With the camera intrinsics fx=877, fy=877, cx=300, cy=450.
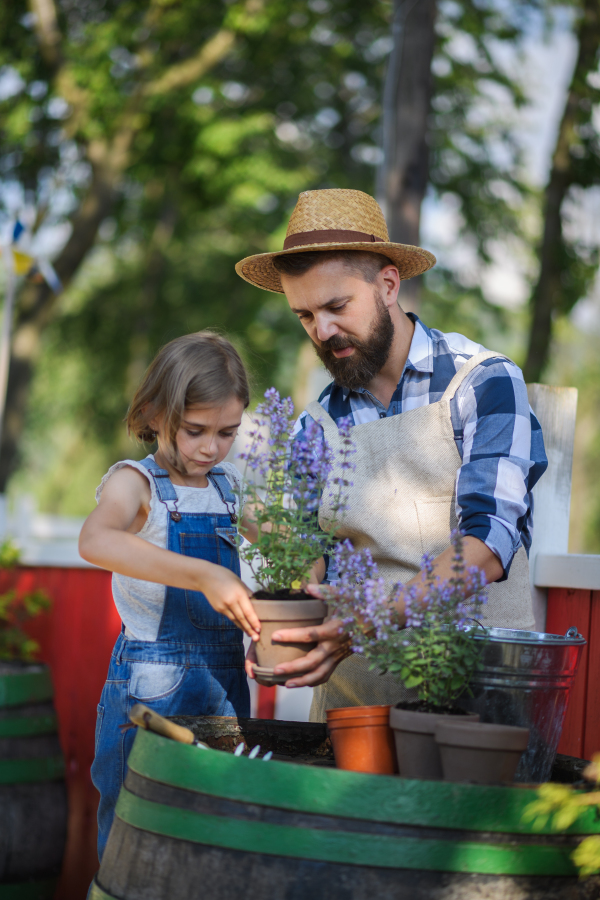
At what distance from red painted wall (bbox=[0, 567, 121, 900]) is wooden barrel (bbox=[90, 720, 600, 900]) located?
Result: 2.87 m

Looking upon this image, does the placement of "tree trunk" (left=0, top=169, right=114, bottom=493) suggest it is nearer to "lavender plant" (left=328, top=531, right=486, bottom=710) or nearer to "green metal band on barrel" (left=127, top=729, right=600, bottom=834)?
"lavender plant" (left=328, top=531, right=486, bottom=710)

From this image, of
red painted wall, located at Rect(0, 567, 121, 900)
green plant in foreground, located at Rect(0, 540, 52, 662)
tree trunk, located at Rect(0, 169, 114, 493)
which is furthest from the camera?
tree trunk, located at Rect(0, 169, 114, 493)

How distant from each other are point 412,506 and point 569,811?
0.83 meters

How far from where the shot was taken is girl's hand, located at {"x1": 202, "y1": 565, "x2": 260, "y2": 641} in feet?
4.88

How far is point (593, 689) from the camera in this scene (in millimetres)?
2107

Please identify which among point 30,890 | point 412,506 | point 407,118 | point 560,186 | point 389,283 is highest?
point 560,186

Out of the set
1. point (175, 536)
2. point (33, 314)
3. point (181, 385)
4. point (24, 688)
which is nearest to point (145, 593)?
point (175, 536)

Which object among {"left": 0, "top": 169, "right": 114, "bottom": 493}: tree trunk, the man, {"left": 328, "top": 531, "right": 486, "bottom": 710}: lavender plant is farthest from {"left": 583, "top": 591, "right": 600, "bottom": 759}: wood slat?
{"left": 0, "top": 169, "right": 114, "bottom": 493}: tree trunk

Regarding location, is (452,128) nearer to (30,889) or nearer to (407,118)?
(407,118)

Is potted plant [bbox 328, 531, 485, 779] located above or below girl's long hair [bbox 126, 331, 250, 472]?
below

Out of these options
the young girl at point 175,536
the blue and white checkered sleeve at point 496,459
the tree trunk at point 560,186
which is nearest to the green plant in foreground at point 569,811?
the blue and white checkered sleeve at point 496,459

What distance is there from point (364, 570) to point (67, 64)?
25.6 feet

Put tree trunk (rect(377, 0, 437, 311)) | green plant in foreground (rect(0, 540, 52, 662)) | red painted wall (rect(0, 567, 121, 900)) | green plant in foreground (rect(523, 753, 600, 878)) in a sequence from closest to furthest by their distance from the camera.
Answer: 1. green plant in foreground (rect(523, 753, 600, 878))
2. red painted wall (rect(0, 567, 121, 900))
3. green plant in foreground (rect(0, 540, 52, 662))
4. tree trunk (rect(377, 0, 437, 311))

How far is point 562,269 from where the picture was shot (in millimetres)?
6566
